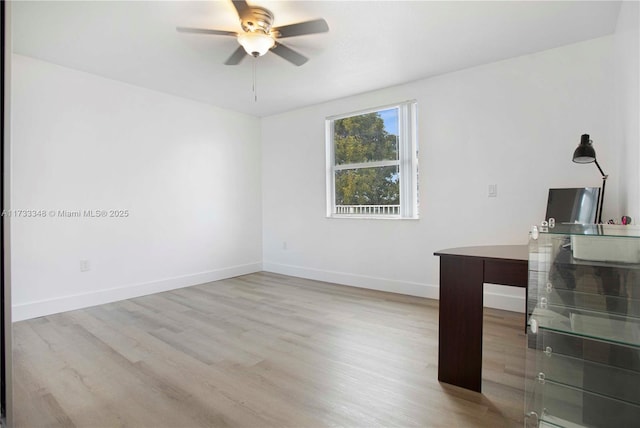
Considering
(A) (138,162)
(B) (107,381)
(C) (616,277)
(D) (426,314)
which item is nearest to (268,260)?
(A) (138,162)

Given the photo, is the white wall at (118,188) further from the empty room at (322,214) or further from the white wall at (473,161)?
the white wall at (473,161)

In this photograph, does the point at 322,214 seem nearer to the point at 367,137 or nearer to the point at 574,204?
the point at 367,137

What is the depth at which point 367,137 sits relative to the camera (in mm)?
4285

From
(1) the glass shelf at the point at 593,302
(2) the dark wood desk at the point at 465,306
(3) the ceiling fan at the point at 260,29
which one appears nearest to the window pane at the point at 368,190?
(3) the ceiling fan at the point at 260,29

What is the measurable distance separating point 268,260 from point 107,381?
11.2ft

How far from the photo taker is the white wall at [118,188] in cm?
312

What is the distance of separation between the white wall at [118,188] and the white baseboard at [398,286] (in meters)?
0.74

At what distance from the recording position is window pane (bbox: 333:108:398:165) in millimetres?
4051

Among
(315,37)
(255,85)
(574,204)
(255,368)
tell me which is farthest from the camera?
(255,85)

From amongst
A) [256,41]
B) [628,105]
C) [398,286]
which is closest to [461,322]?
[628,105]

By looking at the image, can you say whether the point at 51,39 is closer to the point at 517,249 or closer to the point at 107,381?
the point at 107,381

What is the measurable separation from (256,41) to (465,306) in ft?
7.64

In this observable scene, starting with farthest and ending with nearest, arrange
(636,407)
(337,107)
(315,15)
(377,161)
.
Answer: (337,107)
(377,161)
(315,15)
(636,407)

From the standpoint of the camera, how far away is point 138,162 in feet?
12.8
